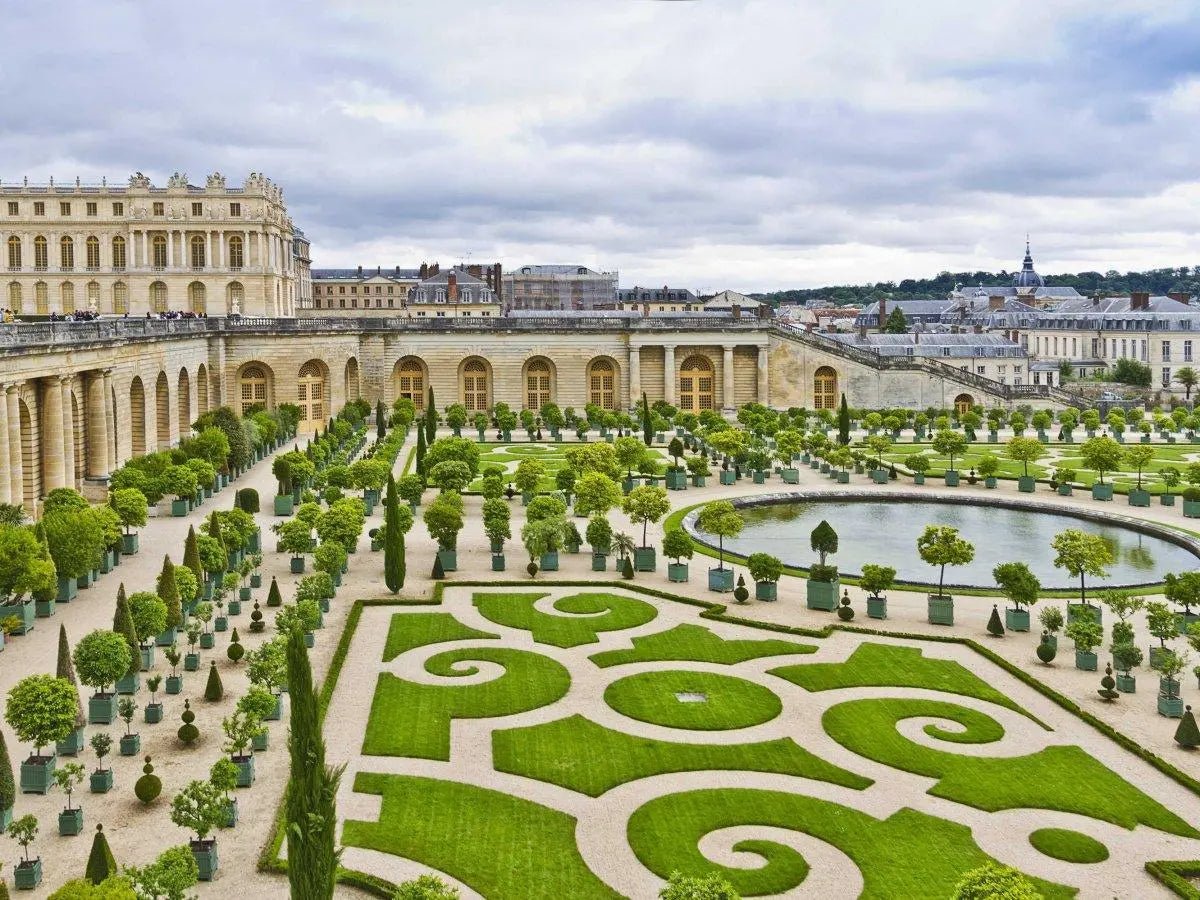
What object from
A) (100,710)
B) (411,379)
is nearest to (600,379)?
(411,379)

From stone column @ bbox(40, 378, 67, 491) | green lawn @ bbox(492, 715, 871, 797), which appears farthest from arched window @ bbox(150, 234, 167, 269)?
green lawn @ bbox(492, 715, 871, 797)

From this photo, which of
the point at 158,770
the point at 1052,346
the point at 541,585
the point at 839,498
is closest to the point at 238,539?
the point at 541,585

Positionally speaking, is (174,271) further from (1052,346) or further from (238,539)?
(1052,346)

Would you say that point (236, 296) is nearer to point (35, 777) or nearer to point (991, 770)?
point (35, 777)

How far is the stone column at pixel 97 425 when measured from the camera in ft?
161

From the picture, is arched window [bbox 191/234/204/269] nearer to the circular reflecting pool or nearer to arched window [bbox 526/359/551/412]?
arched window [bbox 526/359/551/412]

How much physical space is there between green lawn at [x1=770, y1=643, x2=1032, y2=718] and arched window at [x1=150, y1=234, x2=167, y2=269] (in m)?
74.3

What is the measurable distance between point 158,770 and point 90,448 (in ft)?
102

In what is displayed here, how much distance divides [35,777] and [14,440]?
2273 cm

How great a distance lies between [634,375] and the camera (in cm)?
8488

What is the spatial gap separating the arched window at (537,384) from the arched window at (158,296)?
Answer: 27.7 m

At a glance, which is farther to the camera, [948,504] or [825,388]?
[825,388]

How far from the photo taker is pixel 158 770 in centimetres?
2153

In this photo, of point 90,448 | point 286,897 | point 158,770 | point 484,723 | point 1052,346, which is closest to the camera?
point 286,897
